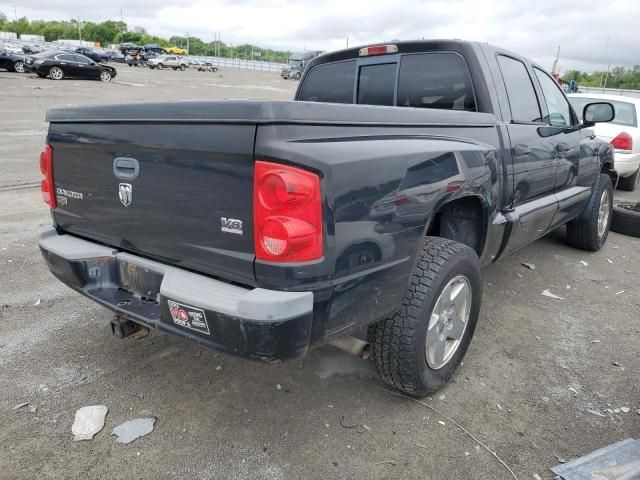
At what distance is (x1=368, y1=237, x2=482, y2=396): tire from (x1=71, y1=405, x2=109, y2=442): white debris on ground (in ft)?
4.69

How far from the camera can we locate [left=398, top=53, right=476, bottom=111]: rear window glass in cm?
342

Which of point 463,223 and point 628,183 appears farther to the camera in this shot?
point 628,183

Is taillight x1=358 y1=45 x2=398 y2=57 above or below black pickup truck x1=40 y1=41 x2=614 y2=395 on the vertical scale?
above

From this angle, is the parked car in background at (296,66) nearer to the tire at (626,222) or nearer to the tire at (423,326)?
the tire at (626,222)

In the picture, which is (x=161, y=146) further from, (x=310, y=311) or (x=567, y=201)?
(x=567, y=201)

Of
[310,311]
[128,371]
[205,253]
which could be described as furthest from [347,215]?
[128,371]

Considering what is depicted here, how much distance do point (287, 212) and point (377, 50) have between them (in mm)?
2337

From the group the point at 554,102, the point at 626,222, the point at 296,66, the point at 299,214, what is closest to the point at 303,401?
the point at 299,214

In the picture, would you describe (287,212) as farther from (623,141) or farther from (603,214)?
(623,141)

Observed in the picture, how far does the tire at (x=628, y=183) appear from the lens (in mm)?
9061

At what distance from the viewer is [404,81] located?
3.67m

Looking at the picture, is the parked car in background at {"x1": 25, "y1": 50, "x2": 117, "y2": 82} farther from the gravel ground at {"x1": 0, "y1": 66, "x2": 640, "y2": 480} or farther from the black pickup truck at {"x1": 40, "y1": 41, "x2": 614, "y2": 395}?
the black pickup truck at {"x1": 40, "y1": 41, "x2": 614, "y2": 395}

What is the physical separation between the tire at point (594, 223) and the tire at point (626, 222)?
72cm

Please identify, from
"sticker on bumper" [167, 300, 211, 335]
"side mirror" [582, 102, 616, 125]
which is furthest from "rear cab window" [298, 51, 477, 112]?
"sticker on bumper" [167, 300, 211, 335]
